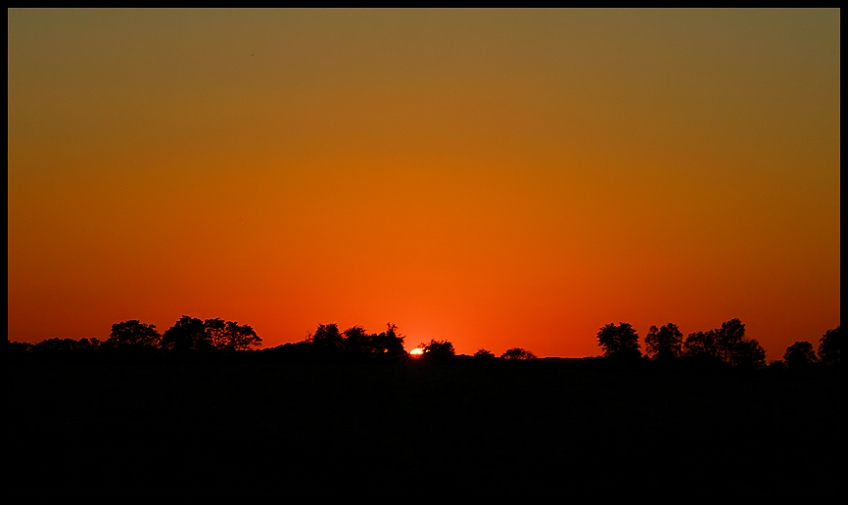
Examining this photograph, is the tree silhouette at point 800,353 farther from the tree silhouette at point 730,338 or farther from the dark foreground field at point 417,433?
the dark foreground field at point 417,433

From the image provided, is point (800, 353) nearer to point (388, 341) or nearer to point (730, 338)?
point (730, 338)

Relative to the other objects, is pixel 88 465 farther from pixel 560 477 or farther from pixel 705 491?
pixel 705 491

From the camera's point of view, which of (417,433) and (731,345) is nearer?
(417,433)

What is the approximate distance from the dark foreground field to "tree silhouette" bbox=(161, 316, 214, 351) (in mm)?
31613

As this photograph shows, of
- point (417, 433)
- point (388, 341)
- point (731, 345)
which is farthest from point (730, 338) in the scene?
point (417, 433)

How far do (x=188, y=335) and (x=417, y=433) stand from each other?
56.2 m

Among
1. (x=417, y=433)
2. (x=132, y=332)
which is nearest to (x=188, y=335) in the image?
(x=132, y=332)

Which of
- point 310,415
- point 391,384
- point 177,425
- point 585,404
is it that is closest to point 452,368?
point 391,384

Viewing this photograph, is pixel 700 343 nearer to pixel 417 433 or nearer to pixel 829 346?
pixel 829 346

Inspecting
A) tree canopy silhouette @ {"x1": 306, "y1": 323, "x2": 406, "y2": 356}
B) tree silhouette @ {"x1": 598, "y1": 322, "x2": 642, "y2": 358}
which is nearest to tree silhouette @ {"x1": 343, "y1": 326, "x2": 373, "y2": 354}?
tree canopy silhouette @ {"x1": 306, "y1": 323, "x2": 406, "y2": 356}

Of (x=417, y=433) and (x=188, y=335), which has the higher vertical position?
(x=188, y=335)

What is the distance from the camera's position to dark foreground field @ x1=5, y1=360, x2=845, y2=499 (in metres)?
31.5

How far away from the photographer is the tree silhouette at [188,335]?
88556 mm

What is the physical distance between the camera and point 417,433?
39.0 m
